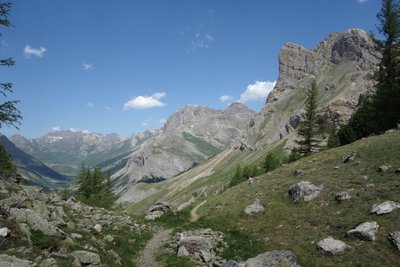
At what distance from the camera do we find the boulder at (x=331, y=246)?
2273cm

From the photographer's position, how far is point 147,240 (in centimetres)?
3152

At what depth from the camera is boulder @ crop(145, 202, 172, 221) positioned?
43.8m

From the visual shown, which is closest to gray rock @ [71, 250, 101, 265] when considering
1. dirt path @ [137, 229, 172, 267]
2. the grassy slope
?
dirt path @ [137, 229, 172, 267]

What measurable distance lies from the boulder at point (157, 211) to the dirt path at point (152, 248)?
6.98 meters

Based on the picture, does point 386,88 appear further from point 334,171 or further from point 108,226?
point 108,226

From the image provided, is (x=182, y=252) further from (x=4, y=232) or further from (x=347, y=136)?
(x=347, y=136)

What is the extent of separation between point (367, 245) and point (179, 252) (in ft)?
42.8

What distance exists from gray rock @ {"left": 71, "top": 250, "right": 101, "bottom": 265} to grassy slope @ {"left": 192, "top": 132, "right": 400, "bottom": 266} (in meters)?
13.3

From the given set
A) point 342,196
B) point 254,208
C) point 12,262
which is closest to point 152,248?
point 254,208

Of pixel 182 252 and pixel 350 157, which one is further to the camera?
pixel 350 157

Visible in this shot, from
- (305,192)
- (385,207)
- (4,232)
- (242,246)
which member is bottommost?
(242,246)

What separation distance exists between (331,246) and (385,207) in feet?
18.6

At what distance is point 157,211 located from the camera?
46.9 meters

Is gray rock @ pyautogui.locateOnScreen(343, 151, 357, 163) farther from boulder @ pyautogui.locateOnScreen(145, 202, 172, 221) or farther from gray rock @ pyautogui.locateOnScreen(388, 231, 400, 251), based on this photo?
boulder @ pyautogui.locateOnScreen(145, 202, 172, 221)
